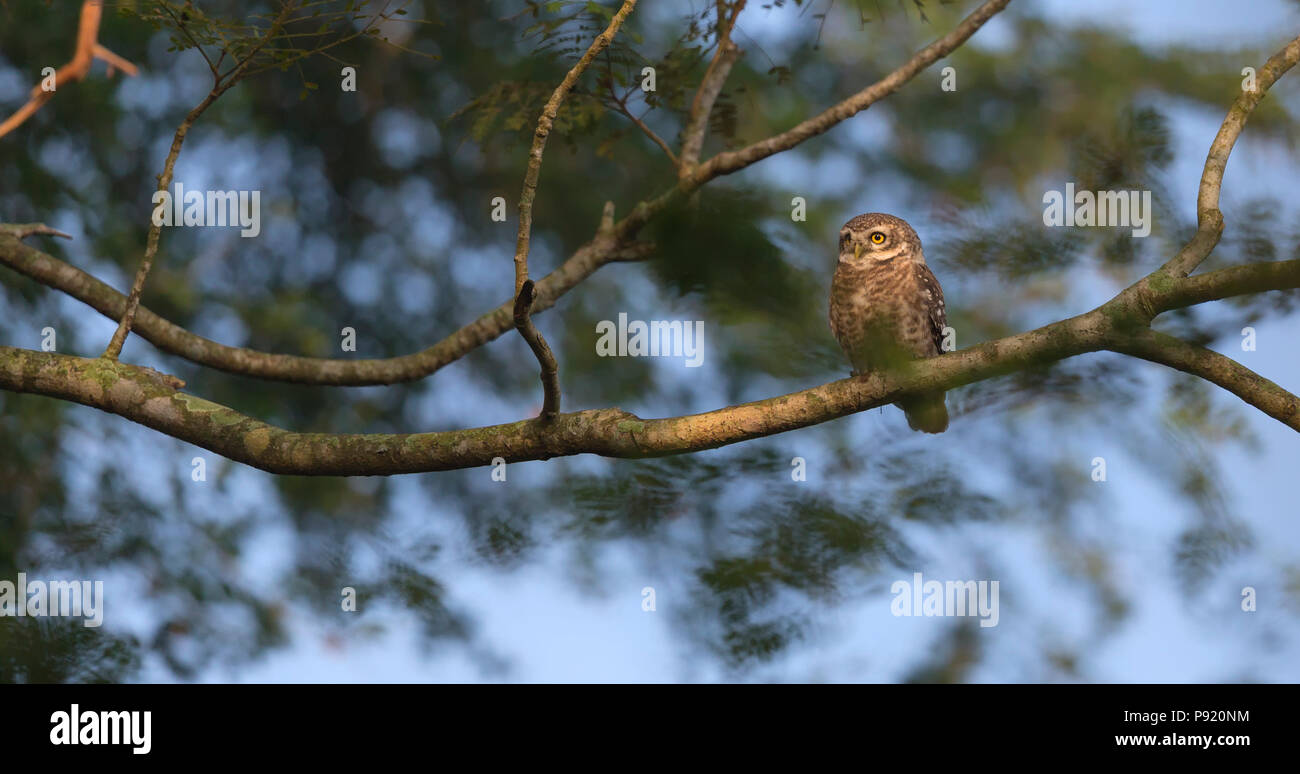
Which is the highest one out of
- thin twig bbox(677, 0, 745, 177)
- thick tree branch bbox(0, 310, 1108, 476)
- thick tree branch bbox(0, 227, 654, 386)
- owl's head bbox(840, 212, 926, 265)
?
thin twig bbox(677, 0, 745, 177)

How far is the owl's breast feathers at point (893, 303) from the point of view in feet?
14.2

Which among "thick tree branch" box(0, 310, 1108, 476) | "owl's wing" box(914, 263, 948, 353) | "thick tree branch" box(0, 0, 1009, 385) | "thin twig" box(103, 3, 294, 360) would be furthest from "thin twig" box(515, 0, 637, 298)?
"owl's wing" box(914, 263, 948, 353)

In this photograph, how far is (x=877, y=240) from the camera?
14.6 ft

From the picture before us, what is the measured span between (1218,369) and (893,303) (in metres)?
1.55

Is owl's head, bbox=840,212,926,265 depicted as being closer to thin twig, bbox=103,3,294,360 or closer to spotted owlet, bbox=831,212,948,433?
spotted owlet, bbox=831,212,948,433

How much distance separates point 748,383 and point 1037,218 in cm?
357

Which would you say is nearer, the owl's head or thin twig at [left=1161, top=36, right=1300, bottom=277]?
thin twig at [left=1161, top=36, right=1300, bottom=277]

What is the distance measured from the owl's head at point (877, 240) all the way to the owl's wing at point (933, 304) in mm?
83

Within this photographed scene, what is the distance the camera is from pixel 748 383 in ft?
19.9

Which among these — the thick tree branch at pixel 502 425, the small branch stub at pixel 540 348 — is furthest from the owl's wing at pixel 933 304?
the small branch stub at pixel 540 348

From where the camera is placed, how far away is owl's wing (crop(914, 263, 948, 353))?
14.4ft

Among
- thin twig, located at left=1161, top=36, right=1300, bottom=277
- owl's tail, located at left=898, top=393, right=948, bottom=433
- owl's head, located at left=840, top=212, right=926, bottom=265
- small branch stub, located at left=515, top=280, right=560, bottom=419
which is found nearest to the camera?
small branch stub, located at left=515, top=280, right=560, bottom=419

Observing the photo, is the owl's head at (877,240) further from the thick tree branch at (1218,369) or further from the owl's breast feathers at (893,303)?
the thick tree branch at (1218,369)
